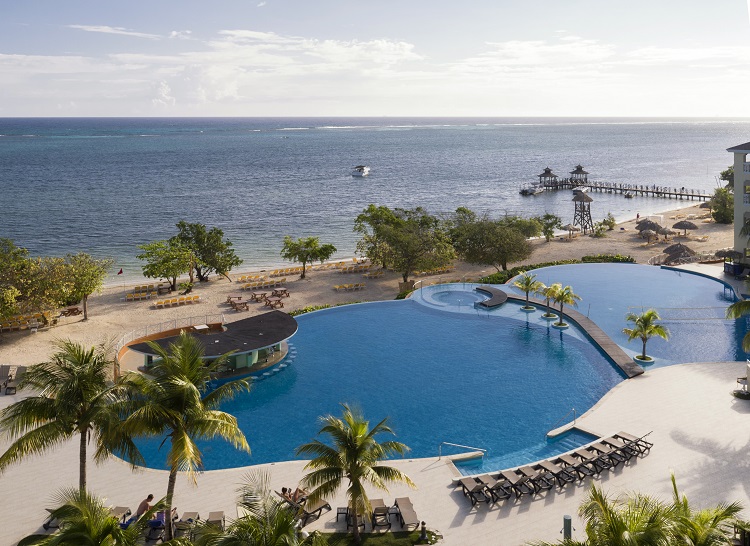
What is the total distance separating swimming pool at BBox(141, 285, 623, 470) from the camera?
23.2 m

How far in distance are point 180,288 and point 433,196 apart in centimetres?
7048

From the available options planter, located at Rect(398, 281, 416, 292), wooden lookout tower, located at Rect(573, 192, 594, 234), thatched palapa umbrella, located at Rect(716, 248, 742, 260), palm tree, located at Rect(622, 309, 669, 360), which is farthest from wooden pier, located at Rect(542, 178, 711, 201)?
palm tree, located at Rect(622, 309, 669, 360)

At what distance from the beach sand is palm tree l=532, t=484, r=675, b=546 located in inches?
867

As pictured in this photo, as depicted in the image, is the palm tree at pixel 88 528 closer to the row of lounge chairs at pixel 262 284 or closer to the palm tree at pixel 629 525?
the palm tree at pixel 629 525

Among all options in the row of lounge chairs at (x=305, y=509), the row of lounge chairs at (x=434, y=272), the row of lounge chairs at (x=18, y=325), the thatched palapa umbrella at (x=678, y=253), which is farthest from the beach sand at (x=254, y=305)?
the row of lounge chairs at (x=305, y=509)

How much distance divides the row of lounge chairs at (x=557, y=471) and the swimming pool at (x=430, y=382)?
88.4 inches

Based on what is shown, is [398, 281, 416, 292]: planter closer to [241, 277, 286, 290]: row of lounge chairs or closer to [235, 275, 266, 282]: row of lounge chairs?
[241, 277, 286, 290]: row of lounge chairs

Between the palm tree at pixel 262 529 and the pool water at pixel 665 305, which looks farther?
the pool water at pixel 665 305

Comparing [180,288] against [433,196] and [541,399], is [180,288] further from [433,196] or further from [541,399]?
[433,196]

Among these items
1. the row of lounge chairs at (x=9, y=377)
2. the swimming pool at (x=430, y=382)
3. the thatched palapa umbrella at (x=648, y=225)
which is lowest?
the swimming pool at (x=430, y=382)

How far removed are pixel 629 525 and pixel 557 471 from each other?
8415 mm

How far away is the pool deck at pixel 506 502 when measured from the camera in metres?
17.0

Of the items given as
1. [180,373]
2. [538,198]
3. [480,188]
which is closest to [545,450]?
[180,373]

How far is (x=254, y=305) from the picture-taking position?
41.1m
